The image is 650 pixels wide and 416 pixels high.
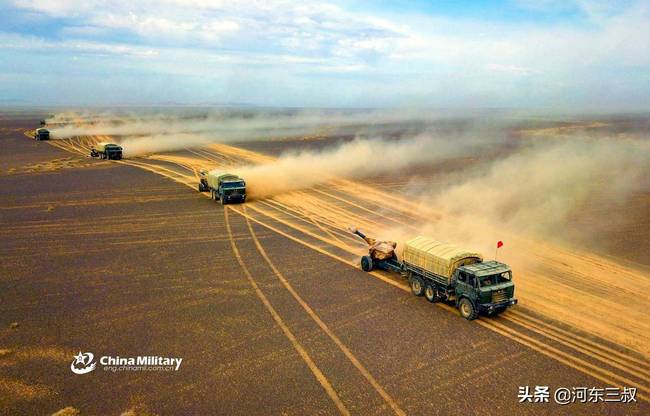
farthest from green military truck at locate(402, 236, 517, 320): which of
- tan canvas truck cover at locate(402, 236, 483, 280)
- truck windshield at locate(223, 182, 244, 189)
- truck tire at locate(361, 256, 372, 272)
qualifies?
truck windshield at locate(223, 182, 244, 189)

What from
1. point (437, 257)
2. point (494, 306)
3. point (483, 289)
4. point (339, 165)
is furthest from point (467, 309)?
point (339, 165)

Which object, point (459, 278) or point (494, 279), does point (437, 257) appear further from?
point (494, 279)

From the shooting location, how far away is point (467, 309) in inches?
706

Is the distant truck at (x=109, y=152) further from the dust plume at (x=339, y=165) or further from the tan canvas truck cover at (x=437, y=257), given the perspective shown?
the tan canvas truck cover at (x=437, y=257)

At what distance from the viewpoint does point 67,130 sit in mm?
105438

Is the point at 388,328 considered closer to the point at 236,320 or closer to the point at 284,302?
the point at 284,302

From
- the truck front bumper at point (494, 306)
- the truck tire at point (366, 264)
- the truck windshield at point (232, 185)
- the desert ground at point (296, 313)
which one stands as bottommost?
the desert ground at point (296, 313)

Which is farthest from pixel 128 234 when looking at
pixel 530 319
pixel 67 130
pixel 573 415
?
pixel 67 130

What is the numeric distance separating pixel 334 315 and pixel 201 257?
33.7 feet

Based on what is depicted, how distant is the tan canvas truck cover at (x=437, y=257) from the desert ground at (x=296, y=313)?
5.65 ft

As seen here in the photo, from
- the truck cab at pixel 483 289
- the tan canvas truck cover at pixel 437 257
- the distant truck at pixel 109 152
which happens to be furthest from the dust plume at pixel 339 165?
the truck cab at pixel 483 289

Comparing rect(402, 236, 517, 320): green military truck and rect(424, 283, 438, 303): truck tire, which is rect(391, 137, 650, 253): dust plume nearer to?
rect(402, 236, 517, 320): green military truck

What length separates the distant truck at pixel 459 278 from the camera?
17.4 m

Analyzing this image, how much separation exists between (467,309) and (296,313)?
284 inches
